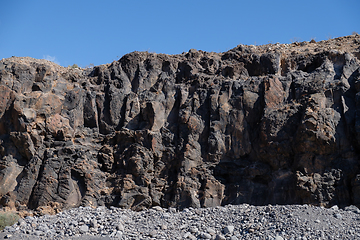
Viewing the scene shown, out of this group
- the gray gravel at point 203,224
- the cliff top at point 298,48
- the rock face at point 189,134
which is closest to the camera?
the gray gravel at point 203,224

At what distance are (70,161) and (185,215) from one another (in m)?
5.74

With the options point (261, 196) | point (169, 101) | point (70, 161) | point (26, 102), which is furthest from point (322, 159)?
point (26, 102)

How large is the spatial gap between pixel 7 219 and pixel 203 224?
7.35m

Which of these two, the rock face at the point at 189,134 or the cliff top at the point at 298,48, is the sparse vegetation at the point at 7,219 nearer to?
the rock face at the point at 189,134

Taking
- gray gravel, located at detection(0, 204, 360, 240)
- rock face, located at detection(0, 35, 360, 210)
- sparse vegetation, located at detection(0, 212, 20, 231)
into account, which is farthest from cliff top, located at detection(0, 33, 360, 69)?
gray gravel, located at detection(0, 204, 360, 240)

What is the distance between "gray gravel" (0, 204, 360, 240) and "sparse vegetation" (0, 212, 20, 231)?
431 mm

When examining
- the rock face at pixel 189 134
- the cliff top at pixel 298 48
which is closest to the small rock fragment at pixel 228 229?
the rock face at pixel 189 134

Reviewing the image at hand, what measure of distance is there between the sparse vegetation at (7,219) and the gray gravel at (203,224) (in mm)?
431

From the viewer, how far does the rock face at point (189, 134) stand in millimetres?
17500

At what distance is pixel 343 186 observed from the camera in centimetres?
1662

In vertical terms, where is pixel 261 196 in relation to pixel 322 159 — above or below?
below

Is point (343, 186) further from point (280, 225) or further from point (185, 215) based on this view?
point (185, 215)

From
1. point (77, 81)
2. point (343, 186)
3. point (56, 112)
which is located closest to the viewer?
point (343, 186)

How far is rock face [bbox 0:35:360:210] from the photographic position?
17500mm
